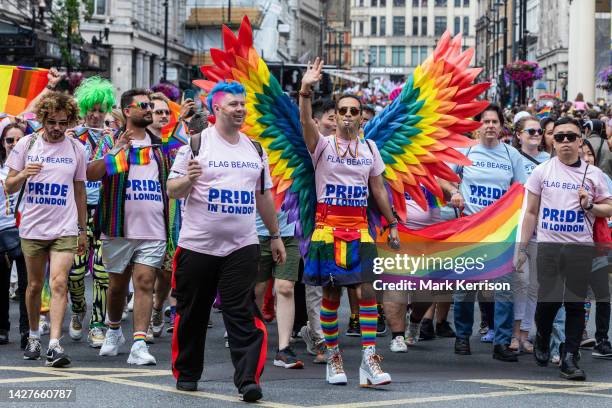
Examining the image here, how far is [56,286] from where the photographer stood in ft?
31.1

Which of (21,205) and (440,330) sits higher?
(21,205)

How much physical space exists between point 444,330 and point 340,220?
2.93 m

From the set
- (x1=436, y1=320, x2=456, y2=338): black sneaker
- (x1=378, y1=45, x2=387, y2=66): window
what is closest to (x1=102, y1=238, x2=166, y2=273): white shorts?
(x1=436, y1=320, x2=456, y2=338): black sneaker

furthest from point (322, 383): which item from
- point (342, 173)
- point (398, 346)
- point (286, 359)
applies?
point (398, 346)

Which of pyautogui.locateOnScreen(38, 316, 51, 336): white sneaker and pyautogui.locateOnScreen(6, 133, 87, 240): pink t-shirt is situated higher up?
pyautogui.locateOnScreen(6, 133, 87, 240): pink t-shirt

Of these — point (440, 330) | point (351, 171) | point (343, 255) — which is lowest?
point (440, 330)

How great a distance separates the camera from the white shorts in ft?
32.3

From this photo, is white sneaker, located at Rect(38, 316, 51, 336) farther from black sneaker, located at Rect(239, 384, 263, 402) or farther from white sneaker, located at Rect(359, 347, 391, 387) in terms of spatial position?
black sneaker, located at Rect(239, 384, 263, 402)

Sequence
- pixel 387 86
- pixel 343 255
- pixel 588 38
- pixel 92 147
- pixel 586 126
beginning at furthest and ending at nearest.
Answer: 1. pixel 387 86
2. pixel 588 38
3. pixel 586 126
4. pixel 92 147
5. pixel 343 255

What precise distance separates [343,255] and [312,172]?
79 cm

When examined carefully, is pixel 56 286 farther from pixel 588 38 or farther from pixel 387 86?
pixel 387 86

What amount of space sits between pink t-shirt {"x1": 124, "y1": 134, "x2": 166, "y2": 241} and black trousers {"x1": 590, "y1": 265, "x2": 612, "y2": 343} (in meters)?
3.16

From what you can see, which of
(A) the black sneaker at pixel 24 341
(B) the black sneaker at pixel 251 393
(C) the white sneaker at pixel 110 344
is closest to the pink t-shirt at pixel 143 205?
(C) the white sneaker at pixel 110 344

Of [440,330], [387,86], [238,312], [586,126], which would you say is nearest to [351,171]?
[238,312]
